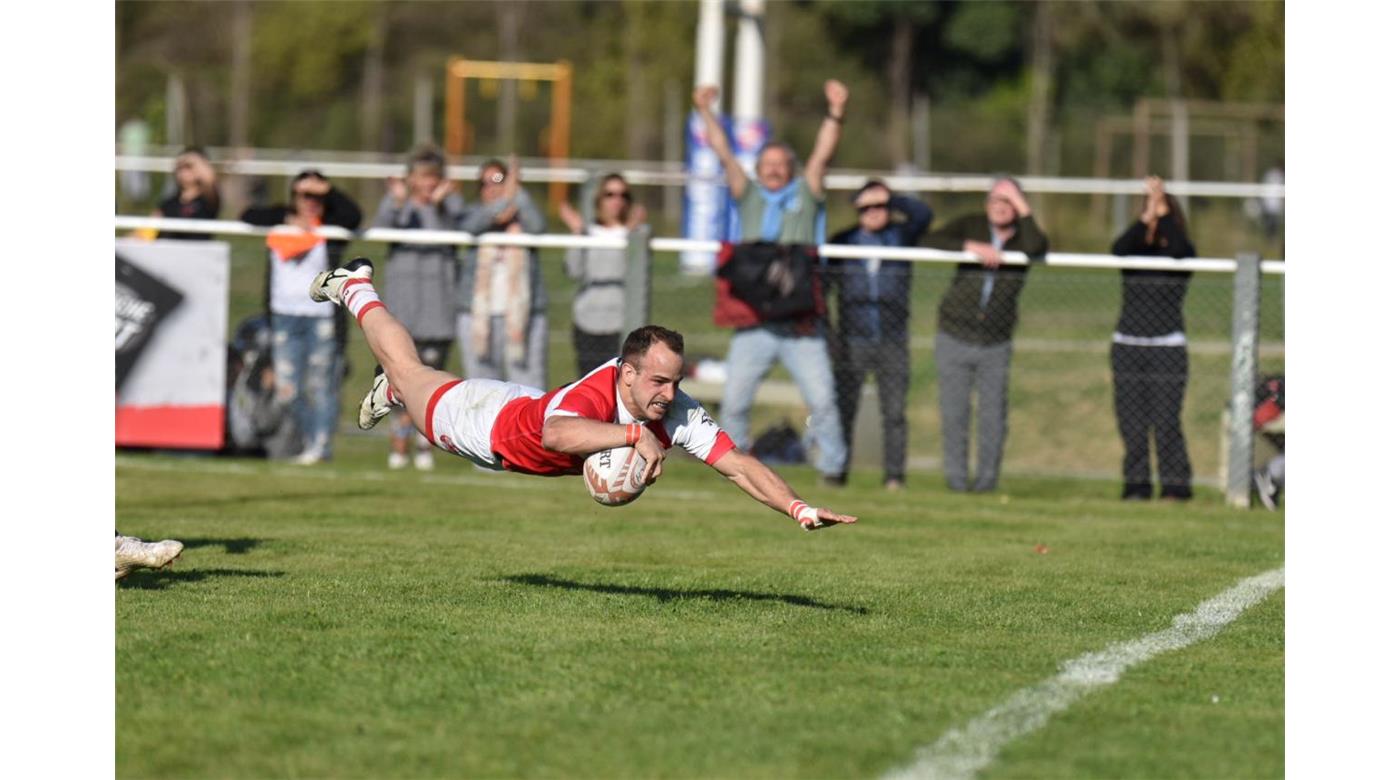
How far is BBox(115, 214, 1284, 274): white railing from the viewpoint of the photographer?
14578 millimetres

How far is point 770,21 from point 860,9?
2.54m

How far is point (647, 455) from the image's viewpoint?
7879mm

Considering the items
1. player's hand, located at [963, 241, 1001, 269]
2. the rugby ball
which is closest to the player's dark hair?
the rugby ball

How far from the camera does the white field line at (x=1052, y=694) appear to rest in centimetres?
608

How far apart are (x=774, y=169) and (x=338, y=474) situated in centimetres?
393

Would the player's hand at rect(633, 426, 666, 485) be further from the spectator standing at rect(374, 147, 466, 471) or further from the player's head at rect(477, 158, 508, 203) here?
the player's head at rect(477, 158, 508, 203)

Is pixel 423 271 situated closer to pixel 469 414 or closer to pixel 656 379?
pixel 469 414

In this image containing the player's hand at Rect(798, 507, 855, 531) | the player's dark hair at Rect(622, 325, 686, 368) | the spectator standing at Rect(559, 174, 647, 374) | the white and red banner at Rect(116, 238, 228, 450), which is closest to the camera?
the player's hand at Rect(798, 507, 855, 531)

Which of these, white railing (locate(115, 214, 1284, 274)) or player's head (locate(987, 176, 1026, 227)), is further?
player's head (locate(987, 176, 1026, 227))

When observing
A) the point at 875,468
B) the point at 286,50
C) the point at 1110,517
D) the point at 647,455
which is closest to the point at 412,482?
the point at 875,468

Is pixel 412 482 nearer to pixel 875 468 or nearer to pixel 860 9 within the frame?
pixel 875 468

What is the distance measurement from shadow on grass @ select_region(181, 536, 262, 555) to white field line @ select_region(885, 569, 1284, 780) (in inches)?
190

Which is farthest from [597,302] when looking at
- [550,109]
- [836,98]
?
[550,109]

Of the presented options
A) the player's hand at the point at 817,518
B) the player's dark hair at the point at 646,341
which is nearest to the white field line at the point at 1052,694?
the player's hand at the point at 817,518
